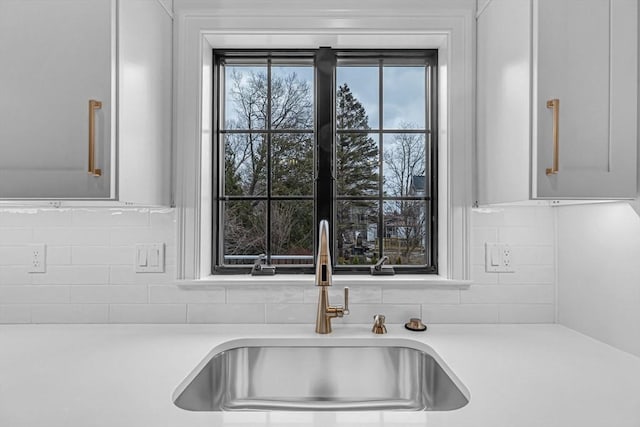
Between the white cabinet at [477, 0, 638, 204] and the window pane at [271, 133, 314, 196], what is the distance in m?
0.91

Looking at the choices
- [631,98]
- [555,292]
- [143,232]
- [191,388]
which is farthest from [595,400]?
[143,232]

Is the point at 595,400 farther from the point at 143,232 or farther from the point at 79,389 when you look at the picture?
the point at 143,232

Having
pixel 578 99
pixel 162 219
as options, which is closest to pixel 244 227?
pixel 162 219

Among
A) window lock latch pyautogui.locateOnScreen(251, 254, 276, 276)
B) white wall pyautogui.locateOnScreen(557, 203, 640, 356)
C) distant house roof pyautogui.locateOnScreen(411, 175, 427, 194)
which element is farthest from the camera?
distant house roof pyautogui.locateOnScreen(411, 175, 427, 194)

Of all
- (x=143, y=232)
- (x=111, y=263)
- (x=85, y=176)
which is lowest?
(x=111, y=263)

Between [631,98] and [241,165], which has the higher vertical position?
[631,98]

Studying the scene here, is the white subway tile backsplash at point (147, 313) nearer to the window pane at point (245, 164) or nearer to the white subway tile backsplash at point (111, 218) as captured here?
the white subway tile backsplash at point (111, 218)

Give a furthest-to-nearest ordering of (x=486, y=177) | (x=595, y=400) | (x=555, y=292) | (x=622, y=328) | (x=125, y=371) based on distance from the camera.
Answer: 1. (x=555, y=292)
2. (x=486, y=177)
3. (x=622, y=328)
4. (x=125, y=371)
5. (x=595, y=400)

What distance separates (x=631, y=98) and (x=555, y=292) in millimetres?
808

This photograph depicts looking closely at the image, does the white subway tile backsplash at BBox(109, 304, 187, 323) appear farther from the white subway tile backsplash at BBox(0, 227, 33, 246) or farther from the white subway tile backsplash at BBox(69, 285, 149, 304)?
the white subway tile backsplash at BBox(0, 227, 33, 246)

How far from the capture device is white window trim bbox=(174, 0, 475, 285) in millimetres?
1629

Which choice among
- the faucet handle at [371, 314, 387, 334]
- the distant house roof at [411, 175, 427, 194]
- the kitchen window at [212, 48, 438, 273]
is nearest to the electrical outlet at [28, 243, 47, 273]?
the kitchen window at [212, 48, 438, 273]

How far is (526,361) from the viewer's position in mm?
1207

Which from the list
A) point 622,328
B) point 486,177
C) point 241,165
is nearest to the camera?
point 622,328
